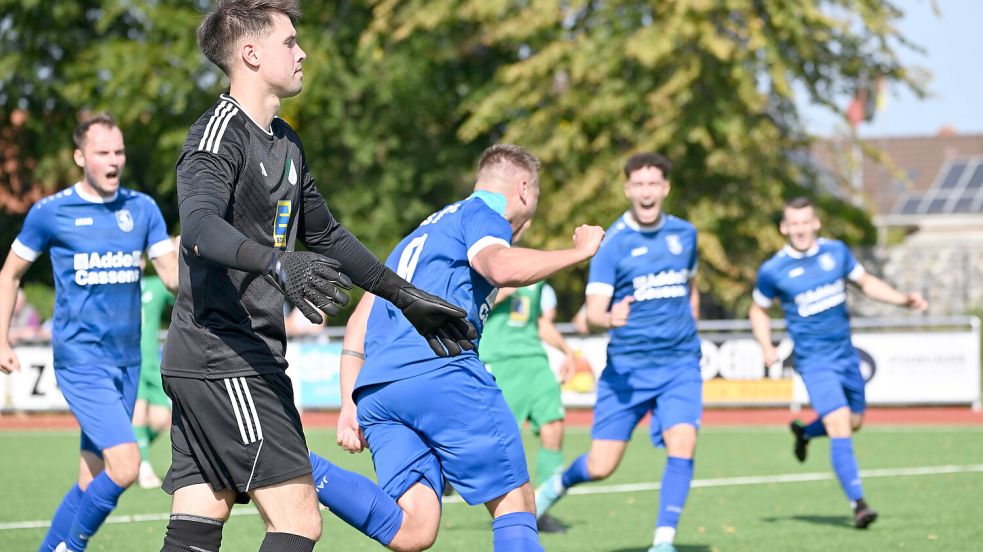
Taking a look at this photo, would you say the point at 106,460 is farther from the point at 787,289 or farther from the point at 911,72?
the point at 911,72

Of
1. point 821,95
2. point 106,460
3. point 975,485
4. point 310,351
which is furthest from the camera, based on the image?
point 821,95

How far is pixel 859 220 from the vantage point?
29.3 m

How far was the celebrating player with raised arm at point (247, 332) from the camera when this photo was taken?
4273 millimetres

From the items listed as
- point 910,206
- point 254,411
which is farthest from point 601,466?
point 910,206

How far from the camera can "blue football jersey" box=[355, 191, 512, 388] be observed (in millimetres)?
5418

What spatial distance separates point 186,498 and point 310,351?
16947 millimetres

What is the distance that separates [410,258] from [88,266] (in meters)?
2.71

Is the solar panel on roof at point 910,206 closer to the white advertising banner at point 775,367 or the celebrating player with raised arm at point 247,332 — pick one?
the white advertising banner at point 775,367

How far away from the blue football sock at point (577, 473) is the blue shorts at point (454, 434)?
3.28m

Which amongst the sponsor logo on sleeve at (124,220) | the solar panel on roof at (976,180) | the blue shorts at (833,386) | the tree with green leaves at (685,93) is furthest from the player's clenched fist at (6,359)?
the solar panel on roof at (976,180)

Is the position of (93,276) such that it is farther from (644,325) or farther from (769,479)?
(769,479)

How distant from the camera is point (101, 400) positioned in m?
7.32

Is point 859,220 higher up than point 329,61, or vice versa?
point 329,61

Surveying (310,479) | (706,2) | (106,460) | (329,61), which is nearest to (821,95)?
(706,2)
